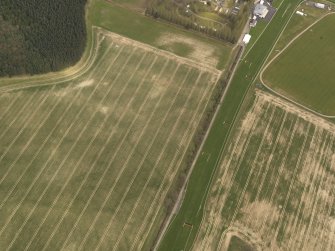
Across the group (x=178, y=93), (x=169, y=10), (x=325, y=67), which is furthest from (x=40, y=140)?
(x=325, y=67)

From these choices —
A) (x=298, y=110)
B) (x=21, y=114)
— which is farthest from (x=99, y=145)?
(x=298, y=110)

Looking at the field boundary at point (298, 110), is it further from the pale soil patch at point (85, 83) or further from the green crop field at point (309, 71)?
the pale soil patch at point (85, 83)

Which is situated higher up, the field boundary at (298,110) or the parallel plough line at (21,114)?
the field boundary at (298,110)

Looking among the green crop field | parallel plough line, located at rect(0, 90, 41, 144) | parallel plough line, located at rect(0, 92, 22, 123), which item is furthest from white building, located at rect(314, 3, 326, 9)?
parallel plough line, located at rect(0, 92, 22, 123)

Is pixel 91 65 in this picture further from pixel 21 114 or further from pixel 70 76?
pixel 21 114

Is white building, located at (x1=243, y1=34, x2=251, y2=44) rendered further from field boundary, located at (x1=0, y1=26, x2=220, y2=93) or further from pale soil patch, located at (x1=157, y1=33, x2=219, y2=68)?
field boundary, located at (x1=0, y1=26, x2=220, y2=93)

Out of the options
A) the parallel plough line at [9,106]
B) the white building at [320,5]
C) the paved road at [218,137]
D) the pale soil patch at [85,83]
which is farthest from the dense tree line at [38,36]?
the white building at [320,5]
